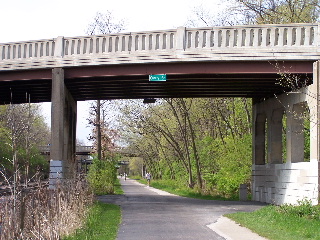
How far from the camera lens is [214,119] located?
45062 millimetres

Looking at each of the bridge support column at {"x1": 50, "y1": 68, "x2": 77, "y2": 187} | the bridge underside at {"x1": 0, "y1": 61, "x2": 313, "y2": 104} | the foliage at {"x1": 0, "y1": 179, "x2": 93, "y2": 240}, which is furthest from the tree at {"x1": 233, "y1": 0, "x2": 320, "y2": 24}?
the foliage at {"x1": 0, "y1": 179, "x2": 93, "y2": 240}

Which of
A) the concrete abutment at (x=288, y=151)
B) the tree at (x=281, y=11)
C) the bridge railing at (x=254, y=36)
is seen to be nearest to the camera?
the concrete abutment at (x=288, y=151)

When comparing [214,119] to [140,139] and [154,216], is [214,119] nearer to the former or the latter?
[154,216]

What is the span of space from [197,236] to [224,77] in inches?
451

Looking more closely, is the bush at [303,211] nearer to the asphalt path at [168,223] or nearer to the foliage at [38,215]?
the asphalt path at [168,223]

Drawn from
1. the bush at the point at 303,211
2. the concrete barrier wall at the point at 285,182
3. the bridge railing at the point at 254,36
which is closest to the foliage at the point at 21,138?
the bridge railing at the point at 254,36

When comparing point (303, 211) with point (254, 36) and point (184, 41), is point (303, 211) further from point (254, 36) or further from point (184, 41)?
point (184, 41)

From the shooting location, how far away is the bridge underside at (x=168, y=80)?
24.1 m

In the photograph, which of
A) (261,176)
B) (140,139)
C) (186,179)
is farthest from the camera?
(140,139)

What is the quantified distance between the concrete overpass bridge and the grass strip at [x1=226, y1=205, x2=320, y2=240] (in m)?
3.85

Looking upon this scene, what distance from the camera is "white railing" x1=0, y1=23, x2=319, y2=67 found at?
76.7 feet

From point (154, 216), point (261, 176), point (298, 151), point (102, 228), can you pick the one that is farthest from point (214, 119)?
point (102, 228)

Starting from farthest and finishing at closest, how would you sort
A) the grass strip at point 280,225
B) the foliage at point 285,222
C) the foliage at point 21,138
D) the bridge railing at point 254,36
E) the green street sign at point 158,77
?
the green street sign at point 158,77 < the bridge railing at point 254,36 < the foliage at point 285,222 < the grass strip at point 280,225 < the foliage at point 21,138

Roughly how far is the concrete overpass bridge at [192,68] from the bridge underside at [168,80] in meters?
0.04
